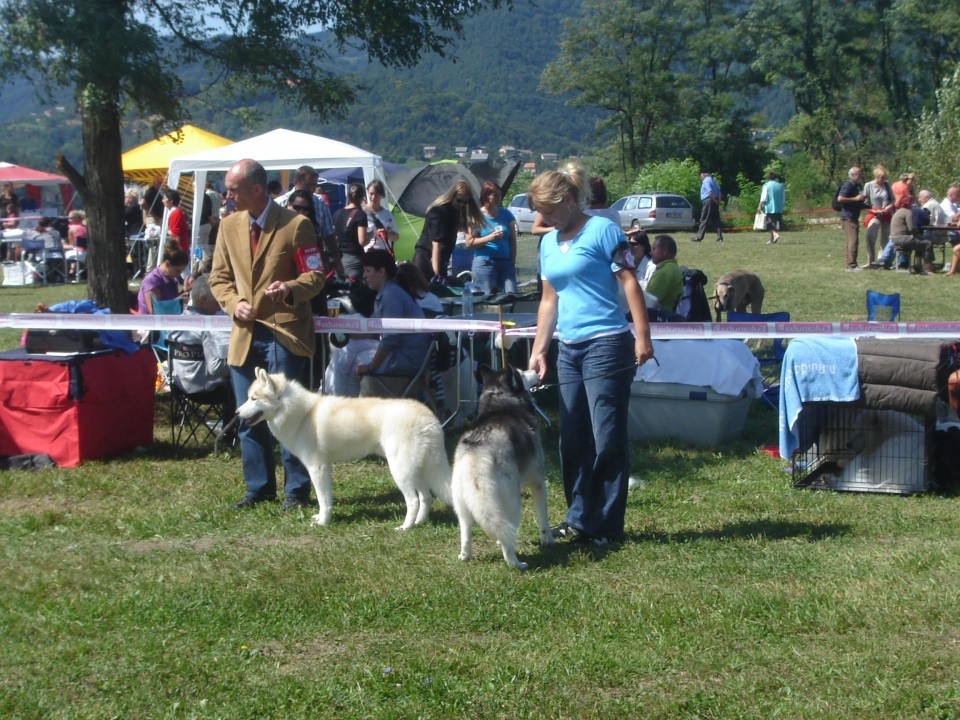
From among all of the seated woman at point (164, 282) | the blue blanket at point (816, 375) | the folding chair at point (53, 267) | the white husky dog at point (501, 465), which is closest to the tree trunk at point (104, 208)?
the seated woman at point (164, 282)

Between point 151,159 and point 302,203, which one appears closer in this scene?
point 302,203

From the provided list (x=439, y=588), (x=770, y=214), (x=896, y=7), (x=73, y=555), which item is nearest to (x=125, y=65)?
(x=73, y=555)

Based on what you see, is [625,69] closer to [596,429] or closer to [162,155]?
[162,155]

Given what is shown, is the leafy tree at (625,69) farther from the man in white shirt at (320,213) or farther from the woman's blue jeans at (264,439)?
the woman's blue jeans at (264,439)

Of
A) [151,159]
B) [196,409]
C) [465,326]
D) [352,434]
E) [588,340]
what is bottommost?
[196,409]

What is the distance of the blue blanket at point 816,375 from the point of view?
6.46m

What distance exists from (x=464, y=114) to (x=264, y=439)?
123966 mm

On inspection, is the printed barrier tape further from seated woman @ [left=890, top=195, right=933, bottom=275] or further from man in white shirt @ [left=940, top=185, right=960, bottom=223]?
man in white shirt @ [left=940, top=185, right=960, bottom=223]

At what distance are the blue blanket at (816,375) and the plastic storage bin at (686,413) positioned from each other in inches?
44.4

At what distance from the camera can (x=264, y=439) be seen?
650 cm

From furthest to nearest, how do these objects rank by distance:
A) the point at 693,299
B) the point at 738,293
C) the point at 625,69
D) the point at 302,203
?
the point at 625,69, the point at 738,293, the point at 302,203, the point at 693,299

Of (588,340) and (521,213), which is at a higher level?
(521,213)

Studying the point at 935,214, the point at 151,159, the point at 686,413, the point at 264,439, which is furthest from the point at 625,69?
the point at 264,439

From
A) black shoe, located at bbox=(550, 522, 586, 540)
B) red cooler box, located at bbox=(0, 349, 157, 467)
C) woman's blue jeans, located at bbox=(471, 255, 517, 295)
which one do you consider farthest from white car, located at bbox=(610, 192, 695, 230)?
black shoe, located at bbox=(550, 522, 586, 540)
